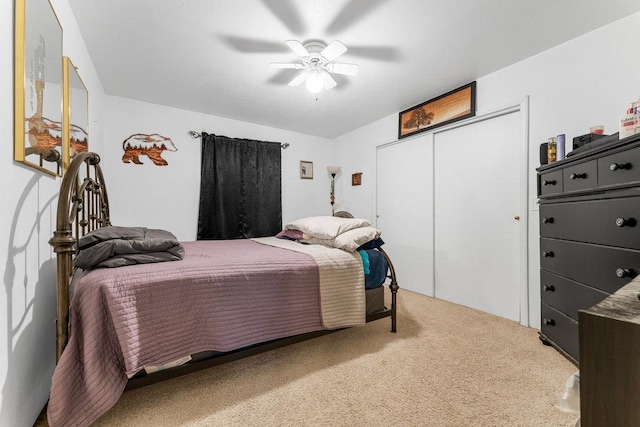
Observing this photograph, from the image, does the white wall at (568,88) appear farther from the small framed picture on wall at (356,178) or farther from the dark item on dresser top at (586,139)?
the small framed picture on wall at (356,178)

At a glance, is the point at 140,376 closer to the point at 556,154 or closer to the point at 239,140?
the point at 556,154

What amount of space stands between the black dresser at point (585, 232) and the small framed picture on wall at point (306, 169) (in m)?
3.20

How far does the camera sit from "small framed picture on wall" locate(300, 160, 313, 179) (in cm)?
455

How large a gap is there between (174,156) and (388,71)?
2.74 m

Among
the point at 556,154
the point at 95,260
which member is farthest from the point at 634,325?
the point at 556,154

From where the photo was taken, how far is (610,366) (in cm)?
39

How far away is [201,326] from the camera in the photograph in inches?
56.3

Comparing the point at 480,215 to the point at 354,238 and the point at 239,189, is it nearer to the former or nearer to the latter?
the point at 354,238

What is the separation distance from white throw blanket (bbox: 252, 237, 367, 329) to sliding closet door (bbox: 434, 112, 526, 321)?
153 cm

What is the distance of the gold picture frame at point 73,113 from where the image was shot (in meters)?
1.65

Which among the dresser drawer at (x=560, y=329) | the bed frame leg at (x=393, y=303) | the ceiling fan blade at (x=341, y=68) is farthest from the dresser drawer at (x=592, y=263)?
the ceiling fan blade at (x=341, y=68)

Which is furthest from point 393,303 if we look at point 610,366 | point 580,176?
point 610,366

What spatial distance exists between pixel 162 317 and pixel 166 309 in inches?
1.6

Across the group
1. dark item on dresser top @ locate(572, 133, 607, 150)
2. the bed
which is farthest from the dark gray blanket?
dark item on dresser top @ locate(572, 133, 607, 150)
